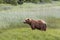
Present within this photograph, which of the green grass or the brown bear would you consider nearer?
the green grass

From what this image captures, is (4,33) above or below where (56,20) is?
above

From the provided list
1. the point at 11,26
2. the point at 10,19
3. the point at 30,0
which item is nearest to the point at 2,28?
Answer: the point at 11,26

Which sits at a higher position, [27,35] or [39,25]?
[39,25]

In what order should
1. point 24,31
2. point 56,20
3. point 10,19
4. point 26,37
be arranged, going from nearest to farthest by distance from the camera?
point 26,37 < point 24,31 < point 10,19 < point 56,20

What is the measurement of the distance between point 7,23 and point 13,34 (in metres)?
2.55

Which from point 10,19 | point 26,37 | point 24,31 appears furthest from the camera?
point 10,19

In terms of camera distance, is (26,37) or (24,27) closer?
(26,37)

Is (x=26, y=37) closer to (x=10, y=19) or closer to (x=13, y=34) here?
(x=13, y=34)

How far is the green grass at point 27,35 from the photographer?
13.5 metres

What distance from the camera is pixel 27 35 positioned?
13859 mm

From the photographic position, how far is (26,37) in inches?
535

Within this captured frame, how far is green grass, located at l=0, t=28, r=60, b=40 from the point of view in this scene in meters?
13.5

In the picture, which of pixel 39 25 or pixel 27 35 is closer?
pixel 27 35

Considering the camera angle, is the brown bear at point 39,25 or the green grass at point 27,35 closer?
the green grass at point 27,35
